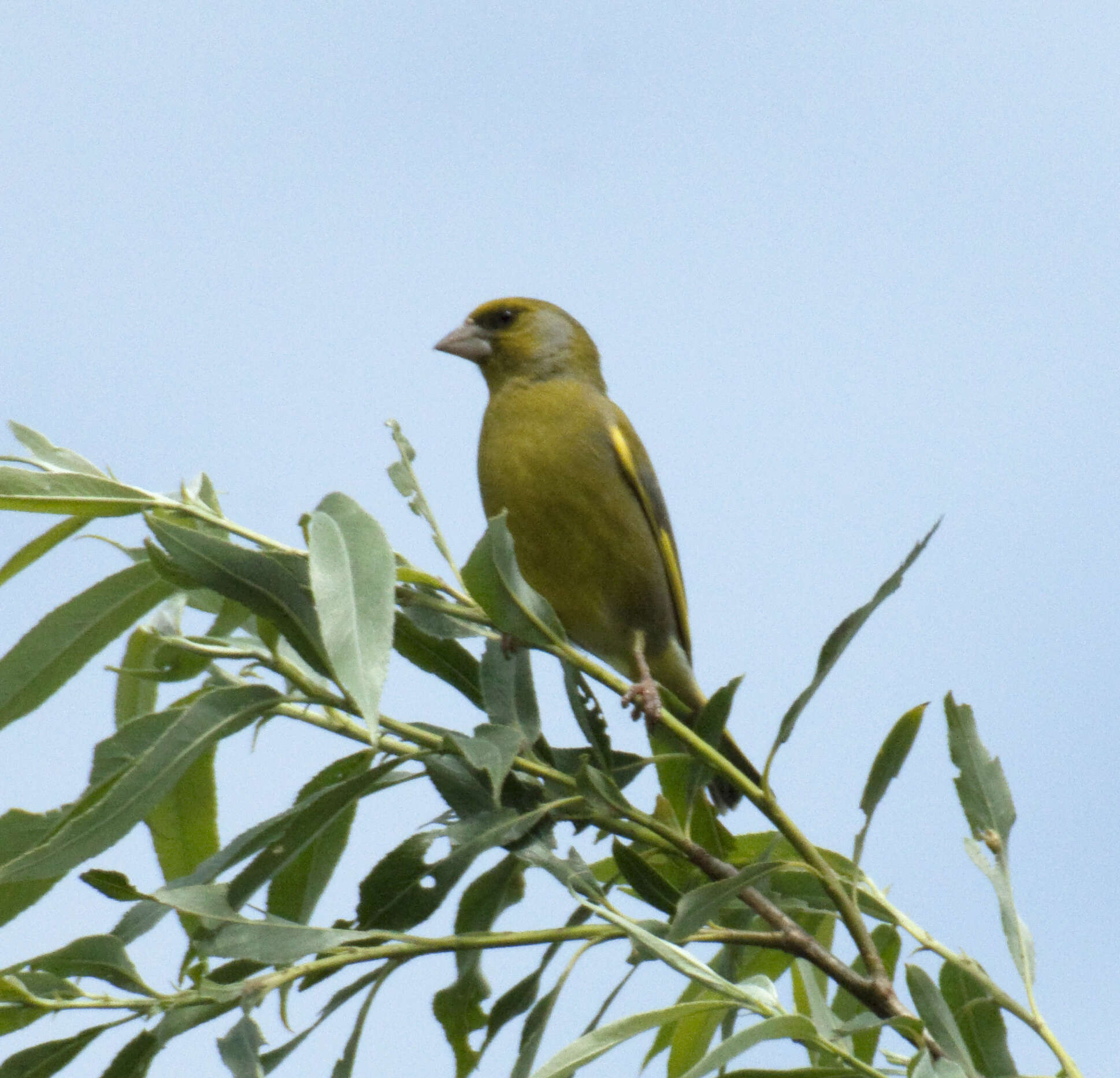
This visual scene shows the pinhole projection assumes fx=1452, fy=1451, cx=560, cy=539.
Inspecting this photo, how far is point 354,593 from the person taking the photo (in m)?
1.77

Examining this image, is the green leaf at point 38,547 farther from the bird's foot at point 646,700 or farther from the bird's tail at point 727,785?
the bird's tail at point 727,785

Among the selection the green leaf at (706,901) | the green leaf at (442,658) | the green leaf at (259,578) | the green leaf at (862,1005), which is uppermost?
the green leaf at (259,578)

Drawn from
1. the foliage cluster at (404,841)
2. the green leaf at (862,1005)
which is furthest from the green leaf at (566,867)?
the green leaf at (862,1005)

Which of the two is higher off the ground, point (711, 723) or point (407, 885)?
point (711, 723)

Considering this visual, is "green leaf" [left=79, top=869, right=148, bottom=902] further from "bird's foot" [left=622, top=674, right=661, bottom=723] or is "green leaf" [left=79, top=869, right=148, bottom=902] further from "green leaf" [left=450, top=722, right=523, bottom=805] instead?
"bird's foot" [left=622, top=674, right=661, bottom=723]

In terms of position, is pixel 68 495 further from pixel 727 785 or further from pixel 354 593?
pixel 727 785

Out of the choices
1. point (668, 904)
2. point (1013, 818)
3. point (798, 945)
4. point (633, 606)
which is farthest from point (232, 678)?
point (633, 606)

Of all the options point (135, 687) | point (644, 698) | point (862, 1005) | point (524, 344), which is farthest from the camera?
point (524, 344)

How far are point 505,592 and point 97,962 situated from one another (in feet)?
2.37

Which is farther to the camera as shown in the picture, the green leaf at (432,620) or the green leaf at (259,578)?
the green leaf at (432,620)

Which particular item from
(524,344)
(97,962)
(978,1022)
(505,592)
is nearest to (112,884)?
(97,962)

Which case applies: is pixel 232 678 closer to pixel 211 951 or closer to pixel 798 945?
pixel 211 951

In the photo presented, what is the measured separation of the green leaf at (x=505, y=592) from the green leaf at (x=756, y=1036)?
59cm

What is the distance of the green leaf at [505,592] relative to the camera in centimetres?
196
